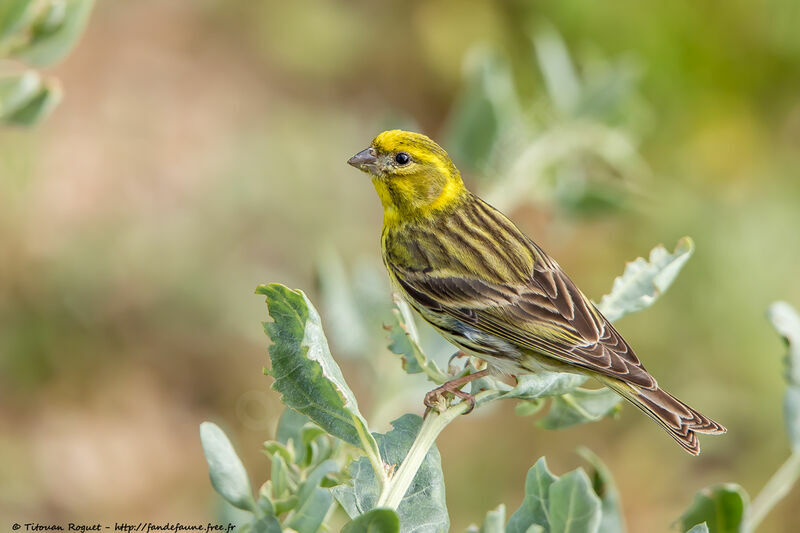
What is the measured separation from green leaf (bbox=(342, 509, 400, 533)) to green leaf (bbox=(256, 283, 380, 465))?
222 mm

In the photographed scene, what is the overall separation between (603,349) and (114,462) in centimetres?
375

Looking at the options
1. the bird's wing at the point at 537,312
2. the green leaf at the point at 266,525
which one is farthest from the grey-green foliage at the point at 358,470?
the bird's wing at the point at 537,312

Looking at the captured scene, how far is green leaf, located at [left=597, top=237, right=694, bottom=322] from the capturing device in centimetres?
235

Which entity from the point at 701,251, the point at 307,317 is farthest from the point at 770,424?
the point at 307,317

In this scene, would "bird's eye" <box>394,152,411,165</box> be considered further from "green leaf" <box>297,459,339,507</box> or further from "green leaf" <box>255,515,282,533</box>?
"green leaf" <box>255,515,282,533</box>

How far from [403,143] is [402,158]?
0.23 ft

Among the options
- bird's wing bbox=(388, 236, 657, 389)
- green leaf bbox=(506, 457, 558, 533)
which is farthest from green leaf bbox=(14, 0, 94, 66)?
green leaf bbox=(506, 457, 558, 533)

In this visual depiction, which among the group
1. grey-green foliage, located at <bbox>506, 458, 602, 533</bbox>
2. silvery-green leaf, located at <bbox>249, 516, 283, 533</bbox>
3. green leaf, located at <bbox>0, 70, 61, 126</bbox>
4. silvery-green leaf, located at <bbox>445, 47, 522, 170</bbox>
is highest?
silvery-green leaf, located at <bbox>445, 47, 522, 170</bbox>

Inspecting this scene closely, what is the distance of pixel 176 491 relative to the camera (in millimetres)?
5539

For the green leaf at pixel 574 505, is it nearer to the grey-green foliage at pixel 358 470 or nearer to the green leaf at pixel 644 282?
the grey-green foliage at pixel 358 470

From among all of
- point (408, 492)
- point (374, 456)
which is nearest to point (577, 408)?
point (408, 492)

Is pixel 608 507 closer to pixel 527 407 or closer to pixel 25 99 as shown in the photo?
pixel 527 407

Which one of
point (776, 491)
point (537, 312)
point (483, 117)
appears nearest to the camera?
point (776, 491)

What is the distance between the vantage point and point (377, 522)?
1554 mm
